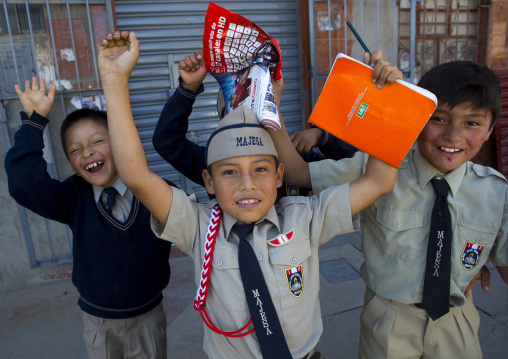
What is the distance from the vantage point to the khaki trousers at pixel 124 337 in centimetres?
178

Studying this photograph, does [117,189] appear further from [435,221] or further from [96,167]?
[435,221]

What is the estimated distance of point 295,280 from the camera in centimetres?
136

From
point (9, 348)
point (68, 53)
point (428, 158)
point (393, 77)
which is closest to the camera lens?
point (393, 77)

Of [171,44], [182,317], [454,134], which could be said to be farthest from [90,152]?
[171,44]

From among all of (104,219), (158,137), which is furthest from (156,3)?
(104,219)

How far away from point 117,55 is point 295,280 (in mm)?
989

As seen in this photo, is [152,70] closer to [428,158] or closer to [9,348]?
[9,348]

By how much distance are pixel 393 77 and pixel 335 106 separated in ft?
0.67

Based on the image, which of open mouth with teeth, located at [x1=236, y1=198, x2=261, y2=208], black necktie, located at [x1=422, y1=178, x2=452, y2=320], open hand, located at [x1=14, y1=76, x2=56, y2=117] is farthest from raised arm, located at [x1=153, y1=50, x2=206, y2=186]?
black necktie, located at [x1=422, y1=178, x2=452, y2=320]

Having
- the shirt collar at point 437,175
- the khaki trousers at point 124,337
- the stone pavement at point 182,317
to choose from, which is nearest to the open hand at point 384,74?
the shirt collar at point 437,175

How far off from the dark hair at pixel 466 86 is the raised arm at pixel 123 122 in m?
1.16

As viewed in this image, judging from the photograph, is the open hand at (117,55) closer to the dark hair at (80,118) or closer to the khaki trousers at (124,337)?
the dark hair at (80,118)

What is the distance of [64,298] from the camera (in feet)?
11.0

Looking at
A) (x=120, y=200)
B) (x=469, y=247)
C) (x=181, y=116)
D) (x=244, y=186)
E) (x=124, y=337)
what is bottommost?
(x=124, y=337)
